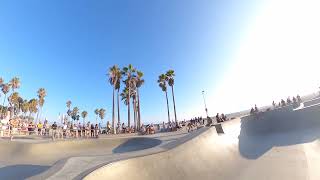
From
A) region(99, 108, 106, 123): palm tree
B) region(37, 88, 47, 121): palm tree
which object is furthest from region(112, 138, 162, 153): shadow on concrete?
region(99, 108, 106, 123): palm tree

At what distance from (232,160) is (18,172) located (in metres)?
9.57

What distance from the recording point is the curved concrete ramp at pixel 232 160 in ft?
21.4

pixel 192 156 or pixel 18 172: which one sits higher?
pixel 192 156

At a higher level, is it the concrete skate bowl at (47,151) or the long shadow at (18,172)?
the concrete skate bowl at (47,151)

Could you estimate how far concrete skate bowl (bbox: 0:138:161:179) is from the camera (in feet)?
32.1

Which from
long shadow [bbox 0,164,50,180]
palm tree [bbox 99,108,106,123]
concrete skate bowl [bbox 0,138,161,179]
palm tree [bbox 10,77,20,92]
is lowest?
long shadow [bbox 0,164,50,180]

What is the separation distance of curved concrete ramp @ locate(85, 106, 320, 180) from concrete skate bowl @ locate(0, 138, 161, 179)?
4.74 m

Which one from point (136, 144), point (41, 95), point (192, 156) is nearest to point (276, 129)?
point (136, 144)

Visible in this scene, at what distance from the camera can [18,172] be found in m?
8.91

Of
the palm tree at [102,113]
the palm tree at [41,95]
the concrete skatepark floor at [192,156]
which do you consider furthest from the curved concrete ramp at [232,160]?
the palm tree at [102,113]

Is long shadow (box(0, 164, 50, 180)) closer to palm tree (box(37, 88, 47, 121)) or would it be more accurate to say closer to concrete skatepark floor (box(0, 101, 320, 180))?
concrete skatepark floor (box(0, 101, 320, 180))

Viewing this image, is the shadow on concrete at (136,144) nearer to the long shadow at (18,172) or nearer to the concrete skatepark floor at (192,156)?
the concrete skatepark floor at (192,156)

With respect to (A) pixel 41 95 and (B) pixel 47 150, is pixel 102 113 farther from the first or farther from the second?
(B) pixel 47 150

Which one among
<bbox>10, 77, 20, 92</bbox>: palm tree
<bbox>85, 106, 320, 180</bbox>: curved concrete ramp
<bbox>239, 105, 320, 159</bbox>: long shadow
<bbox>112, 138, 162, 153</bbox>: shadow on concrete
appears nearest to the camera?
<bbox>85, 106, 320, 180</bbox>: curved concrete ramp
